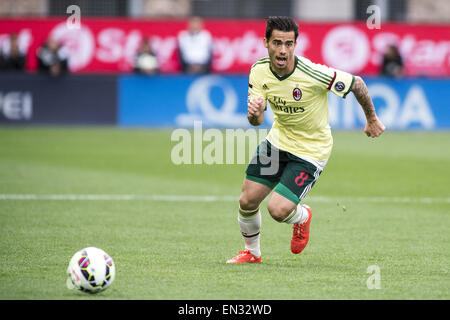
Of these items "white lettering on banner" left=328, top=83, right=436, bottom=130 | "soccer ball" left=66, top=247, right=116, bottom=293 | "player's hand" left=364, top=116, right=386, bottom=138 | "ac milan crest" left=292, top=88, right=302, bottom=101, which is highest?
"ac milan crest" left=292, top=88, right=302, bottom=101

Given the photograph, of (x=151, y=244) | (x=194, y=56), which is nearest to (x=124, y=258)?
(x=151, y=244)

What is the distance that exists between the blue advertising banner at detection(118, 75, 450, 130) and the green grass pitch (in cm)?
345

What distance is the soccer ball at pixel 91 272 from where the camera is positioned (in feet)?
19.4

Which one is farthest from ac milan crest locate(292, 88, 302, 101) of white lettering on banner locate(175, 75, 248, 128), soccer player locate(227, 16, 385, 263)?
white lettering on banner locate(175, 75, 248, 128)

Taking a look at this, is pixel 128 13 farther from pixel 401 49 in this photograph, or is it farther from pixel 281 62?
pixel 281 62

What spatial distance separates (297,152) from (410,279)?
1498mm

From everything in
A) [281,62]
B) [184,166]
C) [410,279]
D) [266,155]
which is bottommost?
[184,166]

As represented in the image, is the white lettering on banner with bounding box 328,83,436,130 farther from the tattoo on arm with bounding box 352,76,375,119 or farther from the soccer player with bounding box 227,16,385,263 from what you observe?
the tattoo on arm with bounding box 352,76,375,119

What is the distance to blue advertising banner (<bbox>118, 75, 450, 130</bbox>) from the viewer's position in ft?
69.1

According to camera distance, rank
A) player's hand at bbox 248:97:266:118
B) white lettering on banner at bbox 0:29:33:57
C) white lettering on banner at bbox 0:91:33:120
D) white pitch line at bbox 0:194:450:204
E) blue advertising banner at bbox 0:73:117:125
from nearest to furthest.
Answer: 1. player's hand at bbox 248:97:266:118
2. white pitch line at bbox 0:194:450:204
3. white lettering on banner at bbox 0:91:33:120
4. blue advertising banner at bbox 0:73:117:125
5. white lettering on banner at bbox 0:29:33:57

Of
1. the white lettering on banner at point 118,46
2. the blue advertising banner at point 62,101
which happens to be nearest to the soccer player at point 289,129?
the blue advertising banner at point 62,101

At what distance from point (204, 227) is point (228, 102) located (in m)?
11.8

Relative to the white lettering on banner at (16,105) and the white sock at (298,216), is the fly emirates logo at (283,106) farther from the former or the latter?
the white lettering on banner at (16,105)

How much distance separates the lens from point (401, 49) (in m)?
25.2
